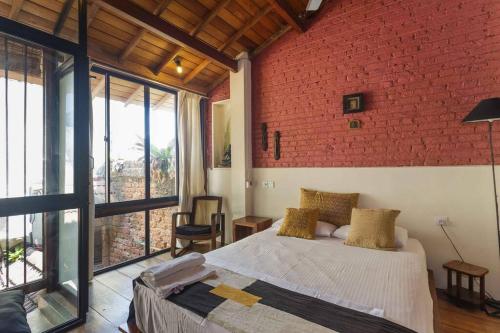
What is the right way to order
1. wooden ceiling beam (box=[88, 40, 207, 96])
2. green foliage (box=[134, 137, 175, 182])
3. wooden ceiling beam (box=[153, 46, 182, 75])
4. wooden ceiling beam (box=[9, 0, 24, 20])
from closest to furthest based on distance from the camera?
wooden ceiling beam (box=[9, 0, 24, 20])
wooden ceiling beam (box=[88, 40, 207, 96])
wooden ceiling beam (box=[153, 46, 182, 75])
green foliage (box=[134, 137, 175, 182])

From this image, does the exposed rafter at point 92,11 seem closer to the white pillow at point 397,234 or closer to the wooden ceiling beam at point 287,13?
the wooden ceiling beam at point 287,13

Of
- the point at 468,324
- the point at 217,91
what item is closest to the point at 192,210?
the point at 217,91

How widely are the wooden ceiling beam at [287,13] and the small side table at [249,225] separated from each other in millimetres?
2760

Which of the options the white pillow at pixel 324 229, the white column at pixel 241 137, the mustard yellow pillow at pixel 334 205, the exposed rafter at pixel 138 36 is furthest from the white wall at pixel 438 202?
the exposed rafter at pixel 138 36

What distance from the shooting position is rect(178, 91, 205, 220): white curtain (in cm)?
428

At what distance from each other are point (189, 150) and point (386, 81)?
3.09 meters

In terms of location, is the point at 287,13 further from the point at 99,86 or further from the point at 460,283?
the point at 460,283

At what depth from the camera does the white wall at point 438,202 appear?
99.0 inches

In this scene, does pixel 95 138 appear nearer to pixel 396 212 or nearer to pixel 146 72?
pixel 146 72

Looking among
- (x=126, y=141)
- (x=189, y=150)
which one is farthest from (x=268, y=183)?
(x=126, y=141)

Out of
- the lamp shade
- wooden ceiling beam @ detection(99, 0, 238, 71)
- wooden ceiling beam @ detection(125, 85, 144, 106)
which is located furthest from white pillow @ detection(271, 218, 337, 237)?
wooden ceiling beam @ detection(125, 85, 144, 106)

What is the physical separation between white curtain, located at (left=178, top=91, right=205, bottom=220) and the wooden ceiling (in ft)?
1.11

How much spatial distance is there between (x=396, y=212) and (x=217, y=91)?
3446 millimetres

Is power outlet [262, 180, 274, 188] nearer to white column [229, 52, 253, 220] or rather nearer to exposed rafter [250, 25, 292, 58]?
white column [229, 52, 253, 220]
